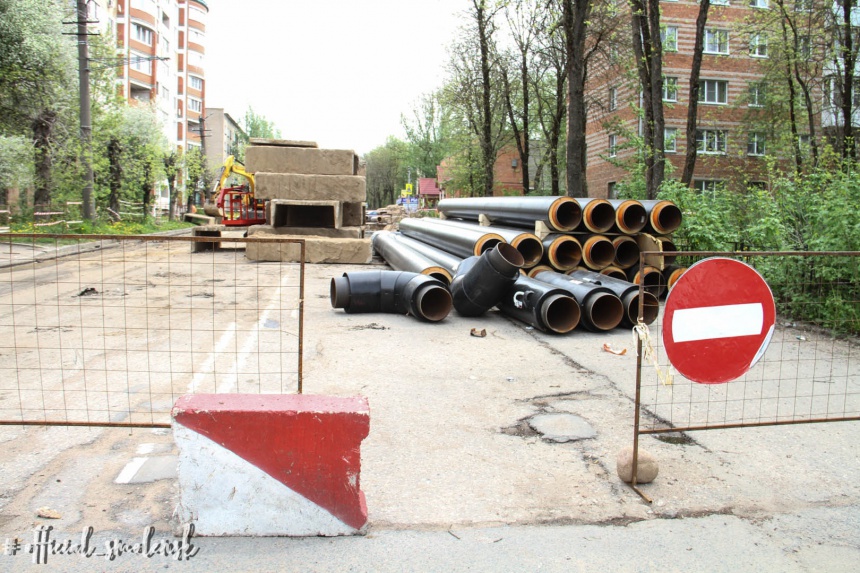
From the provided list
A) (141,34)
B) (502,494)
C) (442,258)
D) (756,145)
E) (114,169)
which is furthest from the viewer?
(141,34)

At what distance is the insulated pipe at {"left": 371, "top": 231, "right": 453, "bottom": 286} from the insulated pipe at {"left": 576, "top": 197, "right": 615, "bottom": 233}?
101 inches

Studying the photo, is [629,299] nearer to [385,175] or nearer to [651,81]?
[651,81]

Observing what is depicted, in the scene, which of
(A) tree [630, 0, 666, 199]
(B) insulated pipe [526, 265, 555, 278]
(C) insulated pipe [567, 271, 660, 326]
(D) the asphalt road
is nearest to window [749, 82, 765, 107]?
(A) tree [630, 0, 666, 199]

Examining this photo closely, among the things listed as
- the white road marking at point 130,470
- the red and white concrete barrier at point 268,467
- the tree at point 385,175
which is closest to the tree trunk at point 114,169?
the white road marking at point 130,470

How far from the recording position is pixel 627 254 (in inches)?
484

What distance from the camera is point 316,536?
3.54 metres

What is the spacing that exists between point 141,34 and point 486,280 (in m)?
71.8

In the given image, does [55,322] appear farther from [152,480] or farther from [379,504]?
[379,504]

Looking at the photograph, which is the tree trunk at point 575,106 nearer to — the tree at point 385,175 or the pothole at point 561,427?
the pothole at point 561,427

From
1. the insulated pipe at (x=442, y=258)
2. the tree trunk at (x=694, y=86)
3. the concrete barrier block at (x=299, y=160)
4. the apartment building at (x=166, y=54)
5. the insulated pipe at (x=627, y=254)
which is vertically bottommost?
the insulated pipe at (x=442, y=258)

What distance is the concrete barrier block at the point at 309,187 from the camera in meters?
19.5

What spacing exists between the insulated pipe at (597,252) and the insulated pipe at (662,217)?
2.91ft

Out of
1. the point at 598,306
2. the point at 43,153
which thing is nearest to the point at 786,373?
the point at 598,306

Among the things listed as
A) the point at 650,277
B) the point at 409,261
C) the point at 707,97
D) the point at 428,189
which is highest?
the point at 707,97
